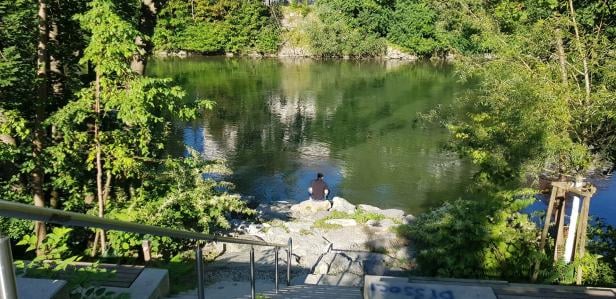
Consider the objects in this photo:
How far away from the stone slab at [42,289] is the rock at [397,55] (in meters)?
50.8

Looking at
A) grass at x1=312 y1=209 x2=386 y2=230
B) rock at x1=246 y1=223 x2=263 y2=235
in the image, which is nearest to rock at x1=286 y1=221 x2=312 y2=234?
grass at x1=312 y1=209 x2=386 y2=230

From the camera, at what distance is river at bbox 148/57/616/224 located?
15773 mm

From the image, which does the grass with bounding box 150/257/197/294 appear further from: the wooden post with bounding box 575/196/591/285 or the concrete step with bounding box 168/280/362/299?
the wooden post with bounding box 575/196/591/285

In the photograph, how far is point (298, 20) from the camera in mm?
52531

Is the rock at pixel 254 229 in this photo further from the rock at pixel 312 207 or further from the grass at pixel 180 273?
the rock at pixel 312 207

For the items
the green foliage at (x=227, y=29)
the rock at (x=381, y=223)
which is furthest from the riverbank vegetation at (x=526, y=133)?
the green foliage at (x=227, y=29)

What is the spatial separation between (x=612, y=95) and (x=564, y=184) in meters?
2.84

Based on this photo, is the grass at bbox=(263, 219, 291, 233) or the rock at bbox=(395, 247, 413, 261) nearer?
the rock at bbox=(395, 247, 413, 261)

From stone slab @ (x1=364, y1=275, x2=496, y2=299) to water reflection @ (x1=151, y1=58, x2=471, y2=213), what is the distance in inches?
359

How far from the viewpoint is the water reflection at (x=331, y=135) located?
1606 centimetres

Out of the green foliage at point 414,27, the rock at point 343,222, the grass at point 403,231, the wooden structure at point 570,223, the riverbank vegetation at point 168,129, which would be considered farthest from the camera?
the green foliage at point 414,27

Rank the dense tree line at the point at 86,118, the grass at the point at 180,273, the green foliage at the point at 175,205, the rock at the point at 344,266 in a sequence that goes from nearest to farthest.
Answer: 1. the grass at the point at 180,273
2. the dense tree line at the point at 86,118
3. the green foliage at the point at 175,205
4. the rock at the point at 344,266

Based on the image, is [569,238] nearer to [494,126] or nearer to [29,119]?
[494,126]

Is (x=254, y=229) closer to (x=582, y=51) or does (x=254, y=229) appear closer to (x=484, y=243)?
(x=484, y=243)
